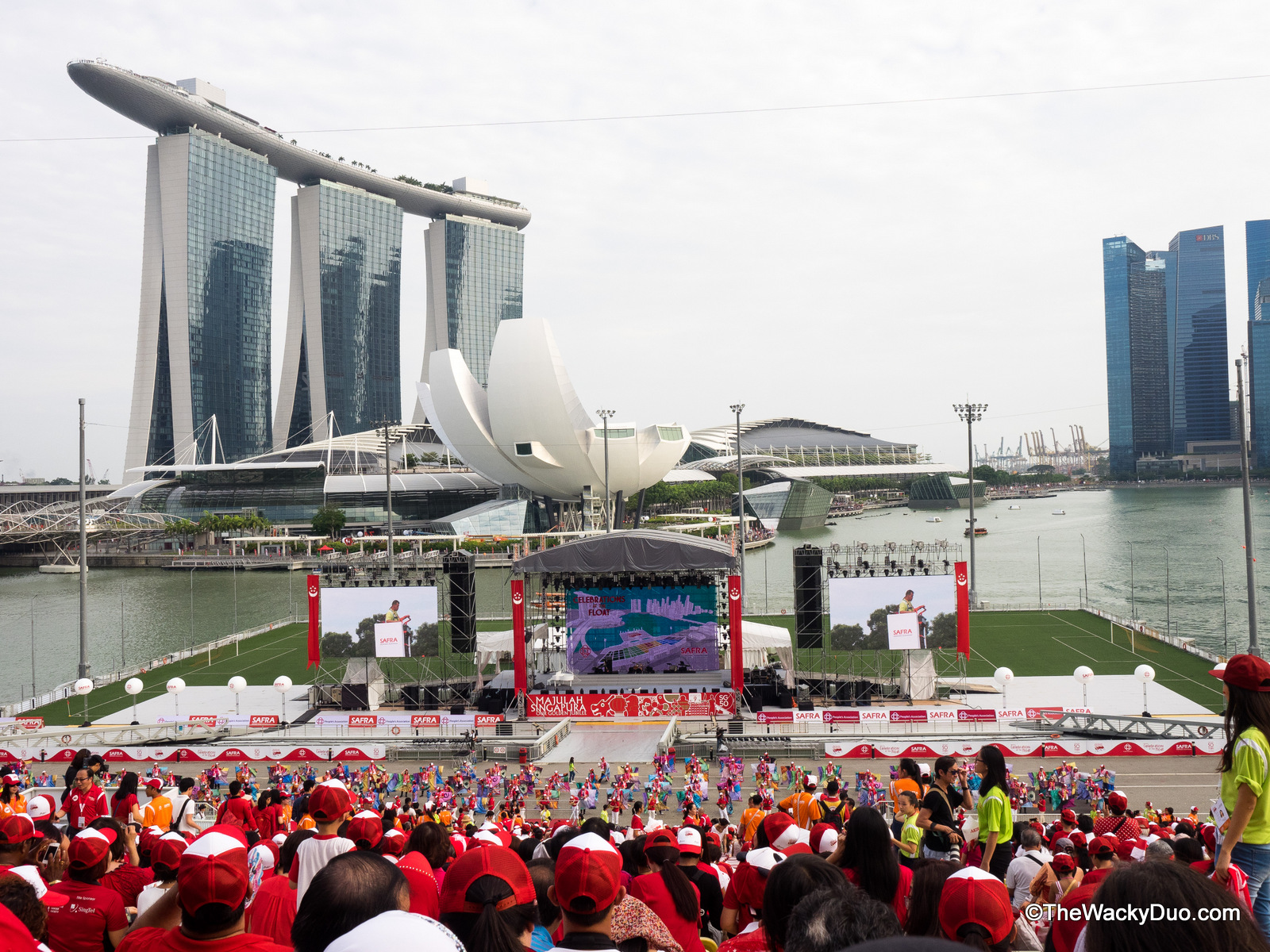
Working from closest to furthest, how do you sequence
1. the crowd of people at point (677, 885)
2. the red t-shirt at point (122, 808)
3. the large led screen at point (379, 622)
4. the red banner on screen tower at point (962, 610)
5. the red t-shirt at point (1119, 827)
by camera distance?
1. the crowd of people at point (677, 885)
2. the red t-shirt at point (1119, 827)
3. the red t-shirt at point (122, 808)
4. the red banner on screen tower at point (962, 610)
5. the large led screen at point (379, 622)

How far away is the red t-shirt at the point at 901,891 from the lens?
3.41 metres

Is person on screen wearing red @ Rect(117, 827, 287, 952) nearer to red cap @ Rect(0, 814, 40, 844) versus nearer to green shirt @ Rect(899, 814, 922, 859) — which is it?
red cap @ Rect(0, 814, 40, 844)

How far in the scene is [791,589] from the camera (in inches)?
1780

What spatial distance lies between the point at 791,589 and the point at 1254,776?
42525mm

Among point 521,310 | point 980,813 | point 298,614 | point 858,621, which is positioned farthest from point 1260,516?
point 521,310

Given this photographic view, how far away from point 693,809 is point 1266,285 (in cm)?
15595

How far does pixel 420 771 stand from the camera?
17.2 m

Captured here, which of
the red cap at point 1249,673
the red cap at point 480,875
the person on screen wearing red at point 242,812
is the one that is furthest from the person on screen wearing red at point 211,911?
the person on screen wearing red at point 242,812

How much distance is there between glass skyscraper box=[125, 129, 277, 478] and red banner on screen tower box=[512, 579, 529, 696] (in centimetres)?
8699

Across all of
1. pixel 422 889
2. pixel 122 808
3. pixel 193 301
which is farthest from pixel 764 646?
pixel 193 301

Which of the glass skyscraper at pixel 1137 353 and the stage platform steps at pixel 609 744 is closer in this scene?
the stage platform steps at pixel 609 744


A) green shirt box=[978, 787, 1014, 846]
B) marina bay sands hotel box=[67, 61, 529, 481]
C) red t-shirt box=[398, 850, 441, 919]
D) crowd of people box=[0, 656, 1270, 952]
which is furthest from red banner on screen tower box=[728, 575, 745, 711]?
marina bay sands hotel box=[67, 61, 529, 481]

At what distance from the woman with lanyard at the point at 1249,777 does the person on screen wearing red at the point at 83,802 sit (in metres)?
7.24

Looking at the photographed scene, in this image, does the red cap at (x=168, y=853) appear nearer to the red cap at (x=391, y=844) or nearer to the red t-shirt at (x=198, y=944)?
the red cap at (x=391, y=844)
